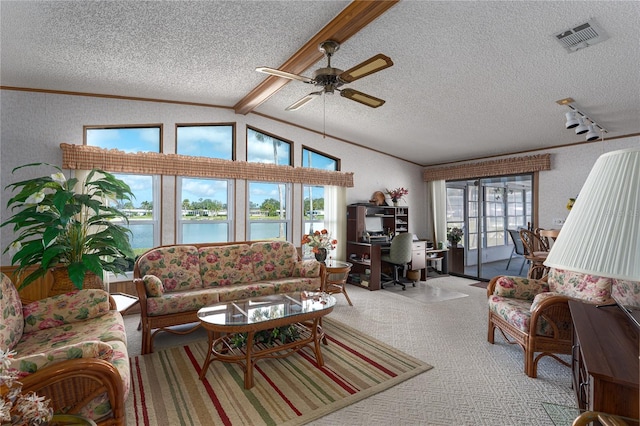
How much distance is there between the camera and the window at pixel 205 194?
179 inches

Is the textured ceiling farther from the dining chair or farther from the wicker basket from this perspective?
the wicker basket

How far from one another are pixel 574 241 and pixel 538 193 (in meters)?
5.46

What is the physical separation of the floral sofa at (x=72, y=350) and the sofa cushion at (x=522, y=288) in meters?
3.14

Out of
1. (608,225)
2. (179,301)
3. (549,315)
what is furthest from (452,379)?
(179,301)

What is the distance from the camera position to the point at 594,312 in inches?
71.9

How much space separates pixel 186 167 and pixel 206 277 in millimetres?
1641

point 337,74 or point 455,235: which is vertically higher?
point 337,74

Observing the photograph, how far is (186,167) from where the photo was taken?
4.40 meters

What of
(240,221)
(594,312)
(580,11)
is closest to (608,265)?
(594,312)

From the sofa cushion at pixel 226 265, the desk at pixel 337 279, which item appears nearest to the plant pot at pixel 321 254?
the desk at pixel 337 279

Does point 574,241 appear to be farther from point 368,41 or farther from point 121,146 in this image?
point 121,146

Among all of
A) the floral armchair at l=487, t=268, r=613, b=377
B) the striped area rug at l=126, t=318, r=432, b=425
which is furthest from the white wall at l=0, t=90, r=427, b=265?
the floral armchair at l=487, t=268, r=613, b=377

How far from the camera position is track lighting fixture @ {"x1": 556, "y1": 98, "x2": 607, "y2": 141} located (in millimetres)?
3461

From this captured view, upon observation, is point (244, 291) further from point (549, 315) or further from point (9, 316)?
point (549, 315)
